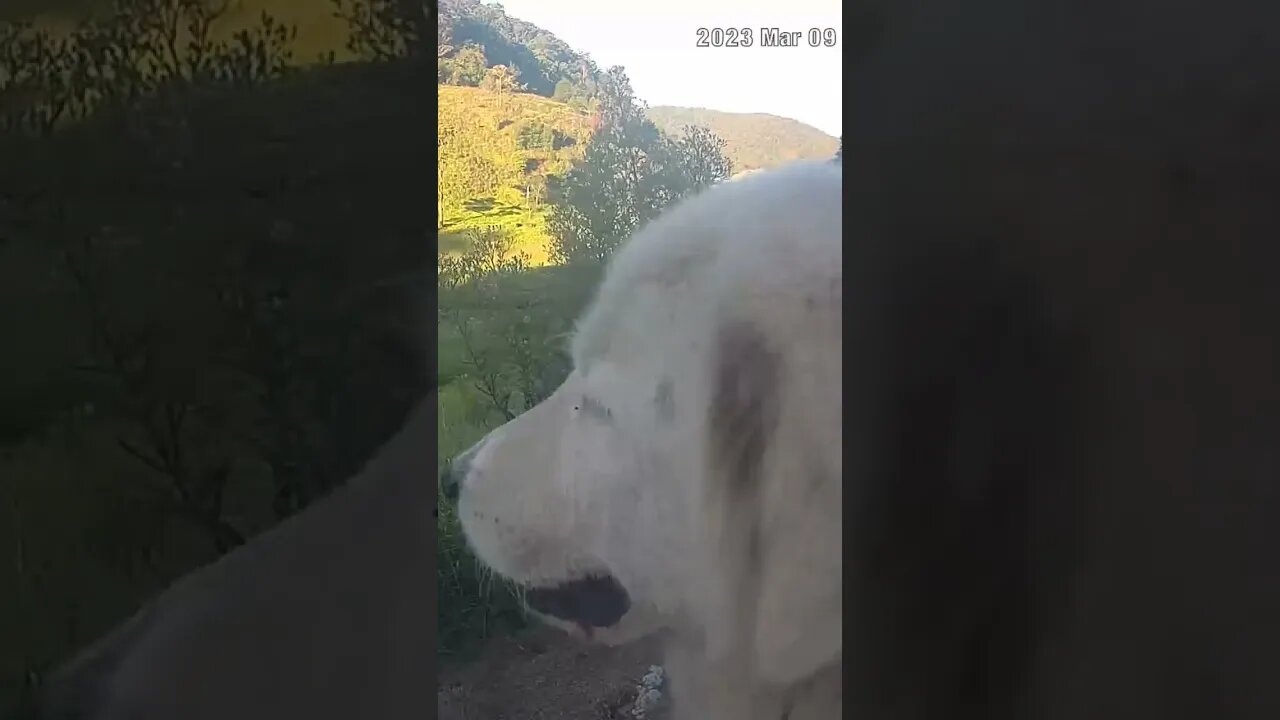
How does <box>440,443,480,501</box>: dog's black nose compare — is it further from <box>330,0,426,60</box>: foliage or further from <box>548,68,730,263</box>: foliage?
<box>330,0,426,60</box>: foliage

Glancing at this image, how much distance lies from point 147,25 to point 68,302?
21.3 inches

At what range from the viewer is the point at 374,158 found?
1524 millimetres

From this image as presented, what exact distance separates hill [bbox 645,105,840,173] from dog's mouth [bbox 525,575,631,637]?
844 millimetres

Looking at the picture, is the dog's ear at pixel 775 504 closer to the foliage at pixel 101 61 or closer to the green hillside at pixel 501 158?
the green hillside at pixel 501 158

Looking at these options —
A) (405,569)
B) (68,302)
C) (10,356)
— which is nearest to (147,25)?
(68,302)

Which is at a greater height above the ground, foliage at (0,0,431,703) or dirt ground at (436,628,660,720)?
foliage at (0,0,431,703)

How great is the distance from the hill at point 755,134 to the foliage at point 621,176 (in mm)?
19

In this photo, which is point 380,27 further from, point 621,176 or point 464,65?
point 621,176

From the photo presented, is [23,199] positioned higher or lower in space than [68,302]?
higher

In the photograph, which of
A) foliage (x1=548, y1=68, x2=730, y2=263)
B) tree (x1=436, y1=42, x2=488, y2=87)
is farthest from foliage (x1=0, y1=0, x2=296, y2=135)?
foliage (x1=548, y1=68, x2=730, y2=263)

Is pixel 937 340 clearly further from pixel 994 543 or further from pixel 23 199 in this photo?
pixel 23 199

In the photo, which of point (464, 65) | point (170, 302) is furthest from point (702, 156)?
point (170, 302)

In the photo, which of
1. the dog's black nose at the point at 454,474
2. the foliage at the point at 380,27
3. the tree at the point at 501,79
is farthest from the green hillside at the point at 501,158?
the dog's black nose at the point at 454,474

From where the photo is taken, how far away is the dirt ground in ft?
5.00
